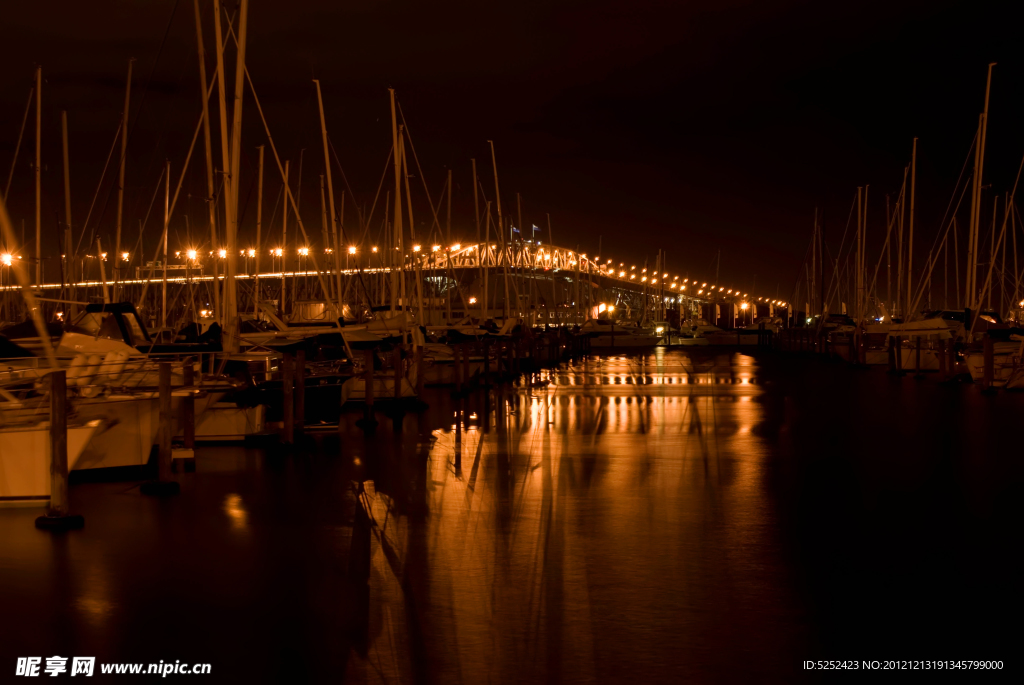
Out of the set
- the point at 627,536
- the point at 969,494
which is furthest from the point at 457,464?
the point at 969,494

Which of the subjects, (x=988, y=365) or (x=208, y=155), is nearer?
(x=208, y=155)

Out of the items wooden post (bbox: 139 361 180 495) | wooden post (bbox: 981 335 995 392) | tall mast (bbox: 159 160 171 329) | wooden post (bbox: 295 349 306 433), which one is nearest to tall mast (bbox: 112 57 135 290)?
tall mast (bbox: 159 160 171 329)

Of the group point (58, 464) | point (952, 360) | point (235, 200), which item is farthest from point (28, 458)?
point (952, 360)

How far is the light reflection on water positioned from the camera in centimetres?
707

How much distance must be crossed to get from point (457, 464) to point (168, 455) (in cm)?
438

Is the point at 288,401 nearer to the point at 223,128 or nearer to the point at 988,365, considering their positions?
the point at 223,128

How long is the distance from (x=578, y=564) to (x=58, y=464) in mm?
5705

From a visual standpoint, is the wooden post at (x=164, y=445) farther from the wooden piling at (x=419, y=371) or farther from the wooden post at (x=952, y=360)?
the wooden post at (x=952, y=360)

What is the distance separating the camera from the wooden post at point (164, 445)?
1346 centimetres

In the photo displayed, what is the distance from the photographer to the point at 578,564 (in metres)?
9.56

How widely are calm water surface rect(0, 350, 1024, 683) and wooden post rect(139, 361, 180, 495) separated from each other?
0.42 m

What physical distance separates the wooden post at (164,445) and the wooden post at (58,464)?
6.15 feet

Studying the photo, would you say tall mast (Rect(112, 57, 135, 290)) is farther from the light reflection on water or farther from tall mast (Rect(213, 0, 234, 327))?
the light reflection on water

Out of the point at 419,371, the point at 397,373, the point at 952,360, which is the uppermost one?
the point at 397,373
